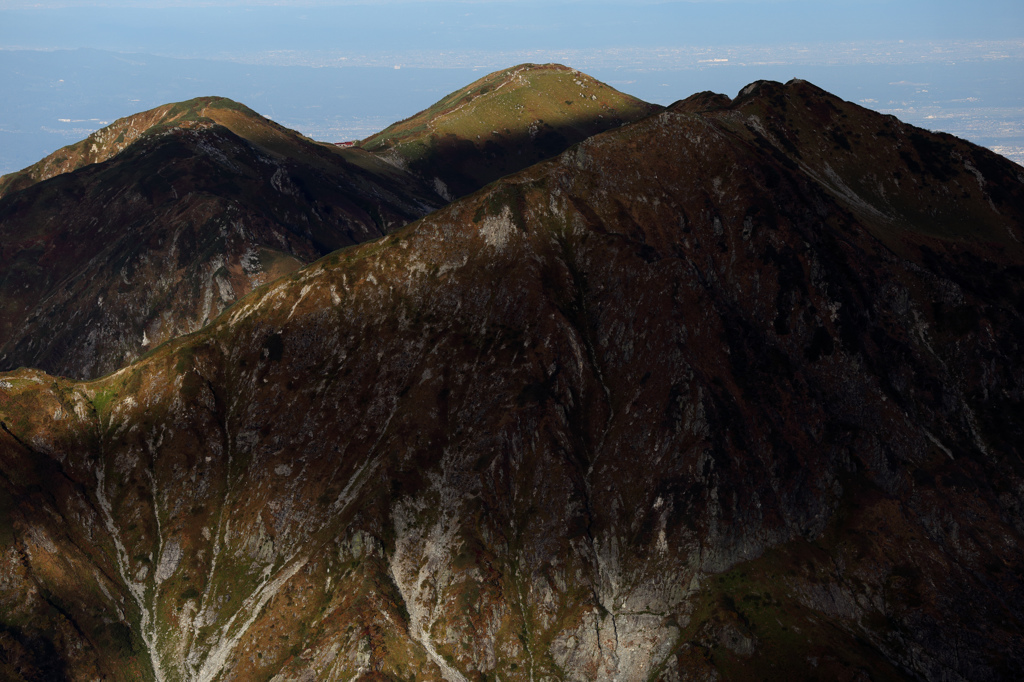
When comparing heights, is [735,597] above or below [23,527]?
below

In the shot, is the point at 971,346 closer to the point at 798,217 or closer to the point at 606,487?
the point at 798,217

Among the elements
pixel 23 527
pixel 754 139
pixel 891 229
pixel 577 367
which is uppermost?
pixel 754 139

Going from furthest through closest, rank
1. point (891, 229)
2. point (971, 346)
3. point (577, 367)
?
point (891, 229)
point (971, 346)
point (577, 367)

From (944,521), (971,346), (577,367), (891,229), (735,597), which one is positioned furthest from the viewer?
(891,229)

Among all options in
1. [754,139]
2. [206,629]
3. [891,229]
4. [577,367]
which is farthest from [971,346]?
[206,629]

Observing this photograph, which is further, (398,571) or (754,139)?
(754,139)

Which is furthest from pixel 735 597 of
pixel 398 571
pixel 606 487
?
pixel 398 571
